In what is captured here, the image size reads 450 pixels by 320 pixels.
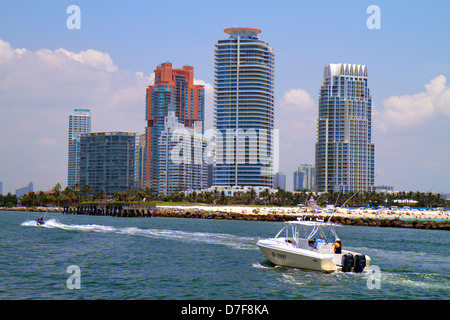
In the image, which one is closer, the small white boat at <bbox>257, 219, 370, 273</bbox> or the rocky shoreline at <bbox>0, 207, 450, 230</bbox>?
the small white boat at <bbox>257, 219, 370, 273</bbox>

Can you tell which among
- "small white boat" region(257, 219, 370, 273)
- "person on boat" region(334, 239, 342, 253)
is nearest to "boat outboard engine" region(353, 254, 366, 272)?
"small white boat" region(257, 219, 370, 273)

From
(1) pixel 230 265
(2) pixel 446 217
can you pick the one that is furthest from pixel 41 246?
(2) pixel 446 217

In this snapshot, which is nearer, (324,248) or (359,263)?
(359,263)

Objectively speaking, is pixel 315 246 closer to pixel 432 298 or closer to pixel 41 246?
pixel 432 298

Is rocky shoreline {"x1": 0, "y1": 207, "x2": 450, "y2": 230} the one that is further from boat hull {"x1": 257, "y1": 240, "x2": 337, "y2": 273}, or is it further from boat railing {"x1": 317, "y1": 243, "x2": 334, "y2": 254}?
boat railing {"x1": 317, "y1": 243, "x2": 334, "y2": 254}

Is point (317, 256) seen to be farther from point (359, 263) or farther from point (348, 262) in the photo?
point (359, 263)

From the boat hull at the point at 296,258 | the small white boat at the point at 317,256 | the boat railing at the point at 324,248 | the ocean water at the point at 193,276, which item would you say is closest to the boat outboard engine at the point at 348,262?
the small white boat at the point at 317,256

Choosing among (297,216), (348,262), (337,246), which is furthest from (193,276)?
(297,216)

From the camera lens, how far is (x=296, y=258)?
129 feet

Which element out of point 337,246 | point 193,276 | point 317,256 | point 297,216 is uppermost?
point 337,246

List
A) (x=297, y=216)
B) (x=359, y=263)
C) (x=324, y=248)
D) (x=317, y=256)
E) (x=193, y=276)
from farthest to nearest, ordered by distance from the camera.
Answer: (x=297, y=216)
(x=324, y=248)
(x=193, y=276)
(x=317, y=256)
(x=359, y=263)

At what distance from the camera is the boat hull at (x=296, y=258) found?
3744 centimetres

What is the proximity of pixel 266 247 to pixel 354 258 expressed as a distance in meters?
8.22

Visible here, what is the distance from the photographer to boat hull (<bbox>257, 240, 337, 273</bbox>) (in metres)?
37.4
